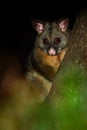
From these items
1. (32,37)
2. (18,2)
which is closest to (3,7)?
(18,2)

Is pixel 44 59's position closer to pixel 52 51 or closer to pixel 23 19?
pixel 52 51

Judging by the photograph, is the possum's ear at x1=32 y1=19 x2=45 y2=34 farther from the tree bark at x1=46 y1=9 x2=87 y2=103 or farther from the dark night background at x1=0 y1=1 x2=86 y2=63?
the tree bark at x1=46 y1=9 x2=87 y2=103

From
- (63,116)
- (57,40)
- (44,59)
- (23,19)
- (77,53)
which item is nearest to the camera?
(63,116)


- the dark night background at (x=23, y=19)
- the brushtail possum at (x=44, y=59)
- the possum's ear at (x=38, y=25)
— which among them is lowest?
the dark night background at (x=23, y=19)

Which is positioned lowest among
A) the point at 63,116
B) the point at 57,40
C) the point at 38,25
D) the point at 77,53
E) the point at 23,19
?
the point at 23,19

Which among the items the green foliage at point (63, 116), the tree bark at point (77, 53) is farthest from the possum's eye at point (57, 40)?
the green foliage at point (63, 116)

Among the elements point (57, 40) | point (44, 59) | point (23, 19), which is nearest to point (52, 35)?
point (57, 40)

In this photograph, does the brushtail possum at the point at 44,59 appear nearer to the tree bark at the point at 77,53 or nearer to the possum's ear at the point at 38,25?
the possum's ear at the point at 38,25
